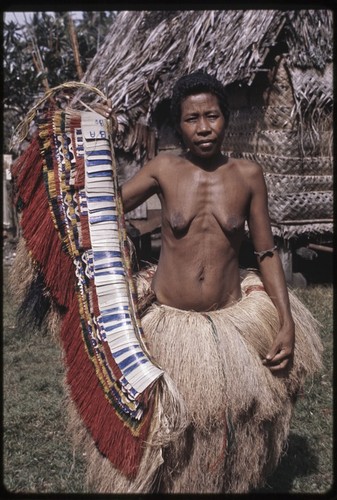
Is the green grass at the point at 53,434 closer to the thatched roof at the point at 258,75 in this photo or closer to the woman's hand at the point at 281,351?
the woman's hand at the point at 281,351

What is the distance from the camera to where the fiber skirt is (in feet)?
8.89

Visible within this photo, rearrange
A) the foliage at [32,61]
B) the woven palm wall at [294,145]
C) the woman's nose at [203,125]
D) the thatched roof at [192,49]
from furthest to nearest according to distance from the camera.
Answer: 1. the foliage at [32,61]
2. the woven palm wall at [294,145]
3. the thatched roof at [192,49]
4. the woman's nose at [203,125]

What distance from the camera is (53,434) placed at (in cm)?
408

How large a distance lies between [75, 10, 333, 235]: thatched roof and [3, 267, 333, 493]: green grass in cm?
232

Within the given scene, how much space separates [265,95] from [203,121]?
4.57m

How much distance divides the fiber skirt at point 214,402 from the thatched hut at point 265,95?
14.1ft

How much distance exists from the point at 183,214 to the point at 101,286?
473mm

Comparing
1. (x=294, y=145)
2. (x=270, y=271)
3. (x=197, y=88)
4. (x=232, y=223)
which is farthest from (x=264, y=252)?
(x=294, y=145)

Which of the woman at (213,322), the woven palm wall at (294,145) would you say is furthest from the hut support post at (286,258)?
the woman at (213,322)

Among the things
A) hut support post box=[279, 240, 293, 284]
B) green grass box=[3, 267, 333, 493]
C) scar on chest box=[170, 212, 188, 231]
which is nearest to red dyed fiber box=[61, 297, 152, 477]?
green grass box=[3, 267, 333, 493]

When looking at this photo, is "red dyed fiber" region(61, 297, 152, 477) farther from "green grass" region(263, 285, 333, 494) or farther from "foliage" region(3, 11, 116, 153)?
"foliage" region(3, 11, 116, 153)

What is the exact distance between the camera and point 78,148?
2852 mm

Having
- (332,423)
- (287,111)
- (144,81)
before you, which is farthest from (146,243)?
(332,423)

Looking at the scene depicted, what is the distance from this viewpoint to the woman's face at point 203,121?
2.84m
